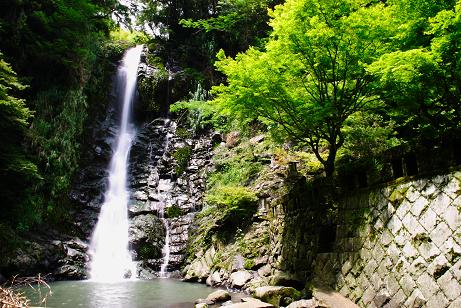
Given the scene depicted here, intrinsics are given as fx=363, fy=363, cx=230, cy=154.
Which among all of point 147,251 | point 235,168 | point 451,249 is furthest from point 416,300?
point 147,251

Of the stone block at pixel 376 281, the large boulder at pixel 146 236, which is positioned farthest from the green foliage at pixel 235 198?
the stone block at pixel 376 281

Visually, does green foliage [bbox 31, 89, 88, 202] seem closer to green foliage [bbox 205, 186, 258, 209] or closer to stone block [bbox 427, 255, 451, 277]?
green foliage [bbox 205, 186, 258, 209]

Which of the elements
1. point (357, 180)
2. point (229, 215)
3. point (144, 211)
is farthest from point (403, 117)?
point (144, 211)

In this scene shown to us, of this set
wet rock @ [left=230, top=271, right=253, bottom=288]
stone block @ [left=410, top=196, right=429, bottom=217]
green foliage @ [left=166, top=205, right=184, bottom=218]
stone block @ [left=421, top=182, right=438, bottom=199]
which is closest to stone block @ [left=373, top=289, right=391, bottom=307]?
stone block @ [left=410, top=196, right=429, bottom=217]

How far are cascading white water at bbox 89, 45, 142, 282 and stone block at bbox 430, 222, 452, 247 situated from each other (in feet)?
36.7

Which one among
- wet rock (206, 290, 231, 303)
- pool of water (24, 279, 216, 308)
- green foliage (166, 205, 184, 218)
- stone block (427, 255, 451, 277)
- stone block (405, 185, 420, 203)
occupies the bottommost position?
pool of water (24, 279, 216, 308)

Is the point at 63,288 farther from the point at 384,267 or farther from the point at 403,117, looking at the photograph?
the point at 403,117

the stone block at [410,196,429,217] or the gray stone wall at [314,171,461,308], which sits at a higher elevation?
the stone block at [410,196,429,217]

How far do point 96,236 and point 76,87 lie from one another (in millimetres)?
7084

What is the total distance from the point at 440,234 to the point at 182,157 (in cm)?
1507

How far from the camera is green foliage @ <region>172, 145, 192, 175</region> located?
18.7 m

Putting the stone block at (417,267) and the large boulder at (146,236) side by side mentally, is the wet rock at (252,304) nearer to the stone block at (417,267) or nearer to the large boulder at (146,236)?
the stone block at (417,267)

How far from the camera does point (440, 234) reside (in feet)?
16.9

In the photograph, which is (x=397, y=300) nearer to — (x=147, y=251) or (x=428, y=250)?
(x=428, y=250)
